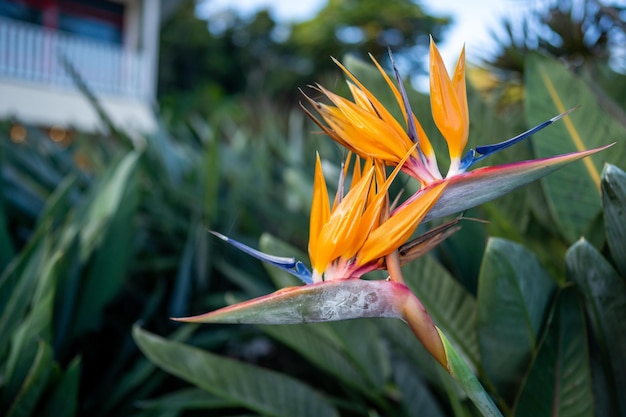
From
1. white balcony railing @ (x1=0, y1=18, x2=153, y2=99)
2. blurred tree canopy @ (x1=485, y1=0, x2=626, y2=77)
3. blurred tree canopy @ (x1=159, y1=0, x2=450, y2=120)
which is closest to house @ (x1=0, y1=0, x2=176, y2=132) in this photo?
white balcony railing @ (x1=0, y1=18, x2=153, y2=99)

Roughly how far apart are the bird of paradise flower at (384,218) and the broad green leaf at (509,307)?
0.46ft

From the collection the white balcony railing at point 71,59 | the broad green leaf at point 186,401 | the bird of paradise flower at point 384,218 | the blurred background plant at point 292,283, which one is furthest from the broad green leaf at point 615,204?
the white balcony railing at point 71,59

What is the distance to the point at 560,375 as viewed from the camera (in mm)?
431

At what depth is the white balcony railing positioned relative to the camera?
6535 millimetres

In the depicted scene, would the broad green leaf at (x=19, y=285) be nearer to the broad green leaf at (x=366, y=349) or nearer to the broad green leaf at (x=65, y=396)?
the broad green leaf at (x=65, y=396)

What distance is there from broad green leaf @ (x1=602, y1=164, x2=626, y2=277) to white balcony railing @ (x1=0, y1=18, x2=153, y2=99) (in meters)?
6.64

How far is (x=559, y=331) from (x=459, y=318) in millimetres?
104

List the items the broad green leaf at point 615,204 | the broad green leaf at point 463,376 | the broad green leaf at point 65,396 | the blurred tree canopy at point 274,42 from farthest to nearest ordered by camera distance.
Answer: the blurred tree canopy at point 274,42, the broad green leaf at point 65,396, the broad green leaf at point 615,204, the broad green leaf at point 463,376

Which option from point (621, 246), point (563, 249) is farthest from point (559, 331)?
point (563, 249)

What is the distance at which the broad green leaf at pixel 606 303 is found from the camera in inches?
17.1

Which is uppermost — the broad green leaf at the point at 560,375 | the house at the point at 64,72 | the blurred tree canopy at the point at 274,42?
the blurred tree canopy at the point at 274,42

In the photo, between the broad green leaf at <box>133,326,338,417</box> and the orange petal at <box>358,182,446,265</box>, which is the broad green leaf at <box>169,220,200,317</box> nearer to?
the broad green leaf at <box>133,326,338,417</box>

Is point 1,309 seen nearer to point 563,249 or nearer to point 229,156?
point 563,249

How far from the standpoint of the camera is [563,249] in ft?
2.11
